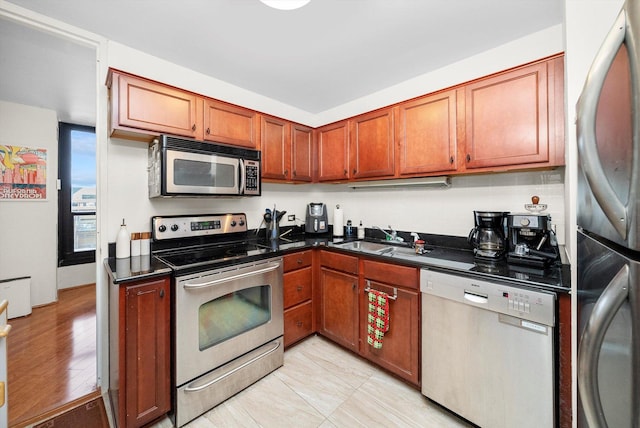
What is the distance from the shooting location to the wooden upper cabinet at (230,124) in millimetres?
2096

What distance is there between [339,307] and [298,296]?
0.37 meters

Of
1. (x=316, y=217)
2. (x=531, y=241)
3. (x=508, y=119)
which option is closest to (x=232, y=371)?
(x=316, y=217)

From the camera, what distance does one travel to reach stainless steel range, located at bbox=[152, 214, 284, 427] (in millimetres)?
1557

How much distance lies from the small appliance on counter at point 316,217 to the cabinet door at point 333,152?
329 mm

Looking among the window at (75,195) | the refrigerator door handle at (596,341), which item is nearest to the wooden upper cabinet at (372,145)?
the refrigerator door handle at (596,341)

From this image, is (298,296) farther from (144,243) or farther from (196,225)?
(144,243)

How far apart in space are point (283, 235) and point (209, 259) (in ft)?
3.78

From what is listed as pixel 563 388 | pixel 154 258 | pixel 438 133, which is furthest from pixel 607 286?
pixel 154 258

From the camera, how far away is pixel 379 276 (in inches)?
77.2

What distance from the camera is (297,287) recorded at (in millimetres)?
2287

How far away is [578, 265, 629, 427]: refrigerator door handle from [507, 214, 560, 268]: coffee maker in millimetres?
983

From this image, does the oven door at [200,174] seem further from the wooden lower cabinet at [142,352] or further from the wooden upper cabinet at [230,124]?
the wooden lower cabinet at [142,352]

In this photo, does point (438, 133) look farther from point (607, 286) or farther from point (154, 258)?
point (154, 258)

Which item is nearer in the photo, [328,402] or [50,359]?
[328,402]
